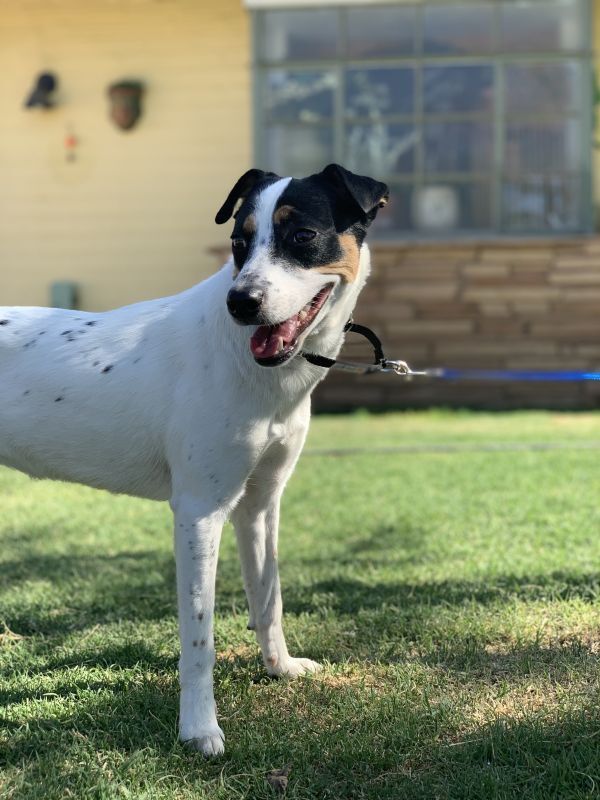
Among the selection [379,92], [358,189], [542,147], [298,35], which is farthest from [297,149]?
[358,189]

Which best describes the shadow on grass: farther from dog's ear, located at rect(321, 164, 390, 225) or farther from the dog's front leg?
dog's ear, located at rect(321, 164, 390, 225)

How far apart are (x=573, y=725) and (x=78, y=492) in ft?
16.9

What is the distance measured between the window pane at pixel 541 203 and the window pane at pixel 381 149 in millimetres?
1232

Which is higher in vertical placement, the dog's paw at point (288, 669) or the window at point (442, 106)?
the window at point (442, 106)

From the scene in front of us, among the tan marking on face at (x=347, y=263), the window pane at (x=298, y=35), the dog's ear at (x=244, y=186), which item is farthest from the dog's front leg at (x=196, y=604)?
the window pane at (x=298, y=35)

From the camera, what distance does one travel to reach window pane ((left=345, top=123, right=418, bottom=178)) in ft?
37.0

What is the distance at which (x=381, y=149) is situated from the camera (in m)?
11.3

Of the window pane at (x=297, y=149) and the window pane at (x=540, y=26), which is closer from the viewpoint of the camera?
the window pane at (x=540, y=26)

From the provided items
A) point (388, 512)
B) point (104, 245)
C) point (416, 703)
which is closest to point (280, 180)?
point (416, 703)

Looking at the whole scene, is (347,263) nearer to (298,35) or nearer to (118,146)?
(298,35)

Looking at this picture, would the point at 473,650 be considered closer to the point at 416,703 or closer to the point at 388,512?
the point at 416,703

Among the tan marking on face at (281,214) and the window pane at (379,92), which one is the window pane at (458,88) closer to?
the window pane at (379,92)

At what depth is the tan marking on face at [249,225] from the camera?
9.73 ft

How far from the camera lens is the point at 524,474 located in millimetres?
7402
